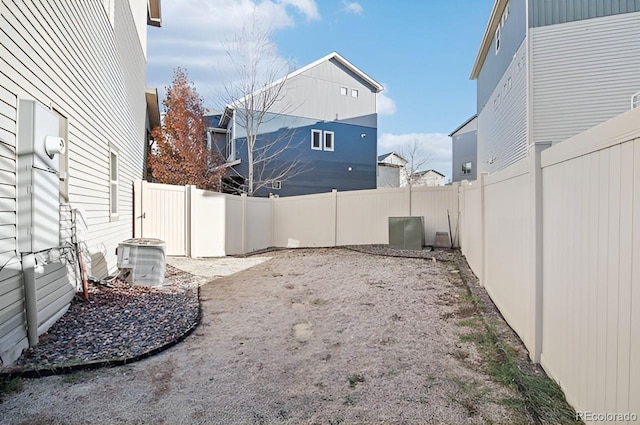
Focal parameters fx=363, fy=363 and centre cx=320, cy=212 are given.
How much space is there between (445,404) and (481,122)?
1753 cm

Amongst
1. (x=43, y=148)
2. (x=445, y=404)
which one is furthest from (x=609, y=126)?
(x=43, y=148)

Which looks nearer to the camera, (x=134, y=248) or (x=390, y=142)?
(x=134, y=248)

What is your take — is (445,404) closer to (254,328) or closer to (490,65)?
(254,328)

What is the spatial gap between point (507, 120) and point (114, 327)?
1233cm

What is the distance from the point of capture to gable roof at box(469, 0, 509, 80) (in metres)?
12.2

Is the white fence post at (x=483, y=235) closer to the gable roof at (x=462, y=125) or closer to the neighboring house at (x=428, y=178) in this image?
the gable roof at (x=462, y=125)

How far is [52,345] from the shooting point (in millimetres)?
3395

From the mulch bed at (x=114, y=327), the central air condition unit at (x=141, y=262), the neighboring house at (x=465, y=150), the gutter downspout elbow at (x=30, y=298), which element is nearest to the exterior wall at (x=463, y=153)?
the neighboring house at (x=465, y=150)

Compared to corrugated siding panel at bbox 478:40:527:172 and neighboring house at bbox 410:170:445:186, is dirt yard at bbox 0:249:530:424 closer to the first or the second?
corrugated siding panel at bbox 478:40:527:172

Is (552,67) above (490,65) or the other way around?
the other way around

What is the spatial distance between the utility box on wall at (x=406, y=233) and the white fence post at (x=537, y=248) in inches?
229

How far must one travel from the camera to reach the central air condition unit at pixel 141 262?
6070 millimetres

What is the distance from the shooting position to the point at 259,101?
16172 mm

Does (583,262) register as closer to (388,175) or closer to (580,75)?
(580,75)
